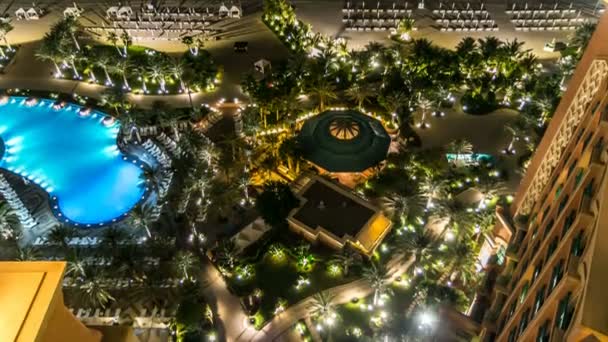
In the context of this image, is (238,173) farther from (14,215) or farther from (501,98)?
(501,98)

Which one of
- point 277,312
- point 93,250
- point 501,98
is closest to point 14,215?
point 93,250

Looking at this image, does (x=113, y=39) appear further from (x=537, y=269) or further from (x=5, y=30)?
(x=537, y=269)

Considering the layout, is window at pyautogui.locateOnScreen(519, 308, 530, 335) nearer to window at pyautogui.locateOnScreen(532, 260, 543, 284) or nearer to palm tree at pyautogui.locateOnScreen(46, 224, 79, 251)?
window at pyautogui.locateOnScreen(532, 260, 543, 284)

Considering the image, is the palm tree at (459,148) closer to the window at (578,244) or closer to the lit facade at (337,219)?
the lit facade at (337,219)

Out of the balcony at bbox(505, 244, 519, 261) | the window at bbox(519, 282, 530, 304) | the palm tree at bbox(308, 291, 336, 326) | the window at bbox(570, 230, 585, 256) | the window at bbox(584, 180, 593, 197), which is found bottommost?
the palm tree at bbox(308, 291, 336, 326)

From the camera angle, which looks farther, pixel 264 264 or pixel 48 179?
pixel 48 179

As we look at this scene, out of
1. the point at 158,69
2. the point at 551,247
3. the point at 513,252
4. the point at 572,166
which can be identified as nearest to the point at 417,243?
the point at 513,252

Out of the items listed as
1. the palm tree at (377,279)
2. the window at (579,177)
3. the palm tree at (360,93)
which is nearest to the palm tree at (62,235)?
the palm tree at (377,279)

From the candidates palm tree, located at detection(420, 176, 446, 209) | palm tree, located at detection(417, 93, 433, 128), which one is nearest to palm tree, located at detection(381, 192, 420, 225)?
palm tree, located at detection(420, 176, 446, 209)
